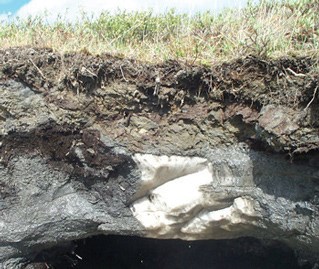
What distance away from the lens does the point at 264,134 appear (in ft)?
10.5

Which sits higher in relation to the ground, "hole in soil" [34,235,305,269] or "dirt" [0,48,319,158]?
"dirt" [0,48,319,158]

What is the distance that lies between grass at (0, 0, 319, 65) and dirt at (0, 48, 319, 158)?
0.41ft

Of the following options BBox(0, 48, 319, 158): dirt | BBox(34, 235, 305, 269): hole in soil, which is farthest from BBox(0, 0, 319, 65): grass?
BBox(34, 235, 305, 269): hole in soil

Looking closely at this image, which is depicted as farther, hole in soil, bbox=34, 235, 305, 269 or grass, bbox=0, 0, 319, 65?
hole in soil, bbox=34, 235, 305, 269

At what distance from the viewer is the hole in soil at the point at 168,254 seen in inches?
193

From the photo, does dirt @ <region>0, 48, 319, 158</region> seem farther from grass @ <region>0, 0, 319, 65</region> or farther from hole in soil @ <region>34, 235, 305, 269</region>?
hole in soil @ <region>34, 235, 305, 269</region>

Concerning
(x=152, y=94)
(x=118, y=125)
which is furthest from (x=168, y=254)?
(x=152, y=94)

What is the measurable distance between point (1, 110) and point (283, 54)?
1.97 meters

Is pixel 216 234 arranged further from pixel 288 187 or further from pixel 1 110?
pixel 1 110

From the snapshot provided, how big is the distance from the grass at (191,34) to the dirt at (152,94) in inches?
5.0

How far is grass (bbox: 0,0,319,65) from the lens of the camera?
3531 mm

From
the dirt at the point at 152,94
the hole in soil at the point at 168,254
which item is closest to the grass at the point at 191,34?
the dirt at the point at 152,94

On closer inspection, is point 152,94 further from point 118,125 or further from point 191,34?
point 191,34

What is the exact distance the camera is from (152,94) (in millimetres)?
3570
